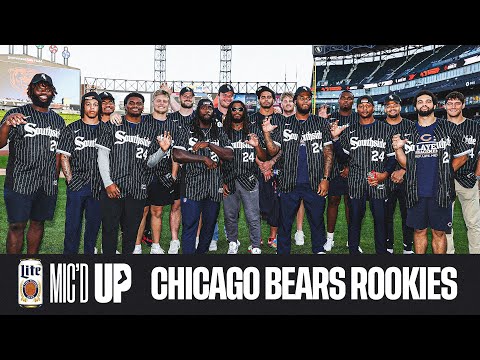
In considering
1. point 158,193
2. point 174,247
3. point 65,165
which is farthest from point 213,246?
point 65,165

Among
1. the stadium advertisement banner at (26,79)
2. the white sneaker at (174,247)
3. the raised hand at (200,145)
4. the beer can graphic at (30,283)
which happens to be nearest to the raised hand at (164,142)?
the raised hand at (200,145)

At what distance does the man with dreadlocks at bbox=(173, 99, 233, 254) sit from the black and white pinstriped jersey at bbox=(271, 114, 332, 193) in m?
0.58

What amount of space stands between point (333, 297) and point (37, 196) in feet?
8.96

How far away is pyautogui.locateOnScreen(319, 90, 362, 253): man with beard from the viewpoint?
5406 mm

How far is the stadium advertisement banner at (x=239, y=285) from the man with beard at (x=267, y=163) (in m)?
1.38

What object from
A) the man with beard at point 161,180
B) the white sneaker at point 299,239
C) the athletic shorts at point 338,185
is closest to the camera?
the man with beard at point 161,180

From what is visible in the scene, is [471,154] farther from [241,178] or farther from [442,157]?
[241,178]

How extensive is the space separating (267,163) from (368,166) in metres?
1.01

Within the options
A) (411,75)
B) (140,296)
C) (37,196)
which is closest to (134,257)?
(140,296)

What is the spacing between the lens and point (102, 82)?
31.5 meters

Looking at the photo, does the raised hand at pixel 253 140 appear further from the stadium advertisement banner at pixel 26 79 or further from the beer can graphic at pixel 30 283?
the stadium advertisement banner at pixel 26 79

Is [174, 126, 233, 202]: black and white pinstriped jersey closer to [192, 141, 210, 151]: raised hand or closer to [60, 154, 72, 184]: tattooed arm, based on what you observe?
[192, 141, 210, 151]: raised hand

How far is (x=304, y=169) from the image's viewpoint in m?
4.67

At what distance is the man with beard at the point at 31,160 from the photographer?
13.8 feet
